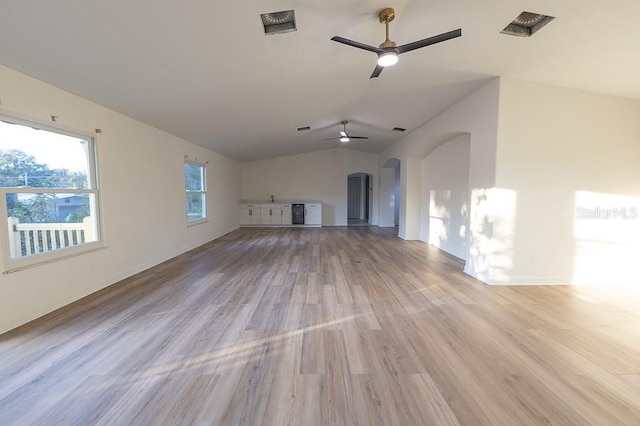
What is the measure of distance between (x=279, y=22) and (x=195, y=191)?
497 centimetres

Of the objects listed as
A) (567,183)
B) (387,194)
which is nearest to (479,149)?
(567,183)

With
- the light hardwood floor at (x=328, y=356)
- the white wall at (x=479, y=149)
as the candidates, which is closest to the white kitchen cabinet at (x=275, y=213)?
the white wall at (x=479, y=149)

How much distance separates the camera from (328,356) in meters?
2.15

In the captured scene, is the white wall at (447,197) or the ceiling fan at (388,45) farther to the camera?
the white wall at (447,197)

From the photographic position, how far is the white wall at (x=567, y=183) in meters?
3.66

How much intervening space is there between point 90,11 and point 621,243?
652cm

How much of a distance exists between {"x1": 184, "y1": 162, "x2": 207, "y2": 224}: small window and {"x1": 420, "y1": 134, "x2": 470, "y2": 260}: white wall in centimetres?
565

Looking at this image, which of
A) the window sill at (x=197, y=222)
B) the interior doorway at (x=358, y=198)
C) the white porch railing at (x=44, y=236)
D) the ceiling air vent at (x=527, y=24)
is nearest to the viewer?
the ceiling air vent at (x=527, y=24)

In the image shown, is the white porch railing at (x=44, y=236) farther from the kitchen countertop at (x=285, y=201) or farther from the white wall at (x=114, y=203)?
the kitchen countertop at (x=285, y=201)

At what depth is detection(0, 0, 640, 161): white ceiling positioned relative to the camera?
2.20m

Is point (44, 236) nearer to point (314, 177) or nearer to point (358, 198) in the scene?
point (314, 177)

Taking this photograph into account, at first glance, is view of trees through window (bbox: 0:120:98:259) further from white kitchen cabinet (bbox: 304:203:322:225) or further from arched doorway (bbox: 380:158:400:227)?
arched doorway (bbox: 380:158:400:227)

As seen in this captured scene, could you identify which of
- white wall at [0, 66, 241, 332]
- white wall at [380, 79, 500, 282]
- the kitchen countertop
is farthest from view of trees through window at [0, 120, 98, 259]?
the kitchen countertop

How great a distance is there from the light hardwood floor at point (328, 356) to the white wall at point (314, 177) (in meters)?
6.80
